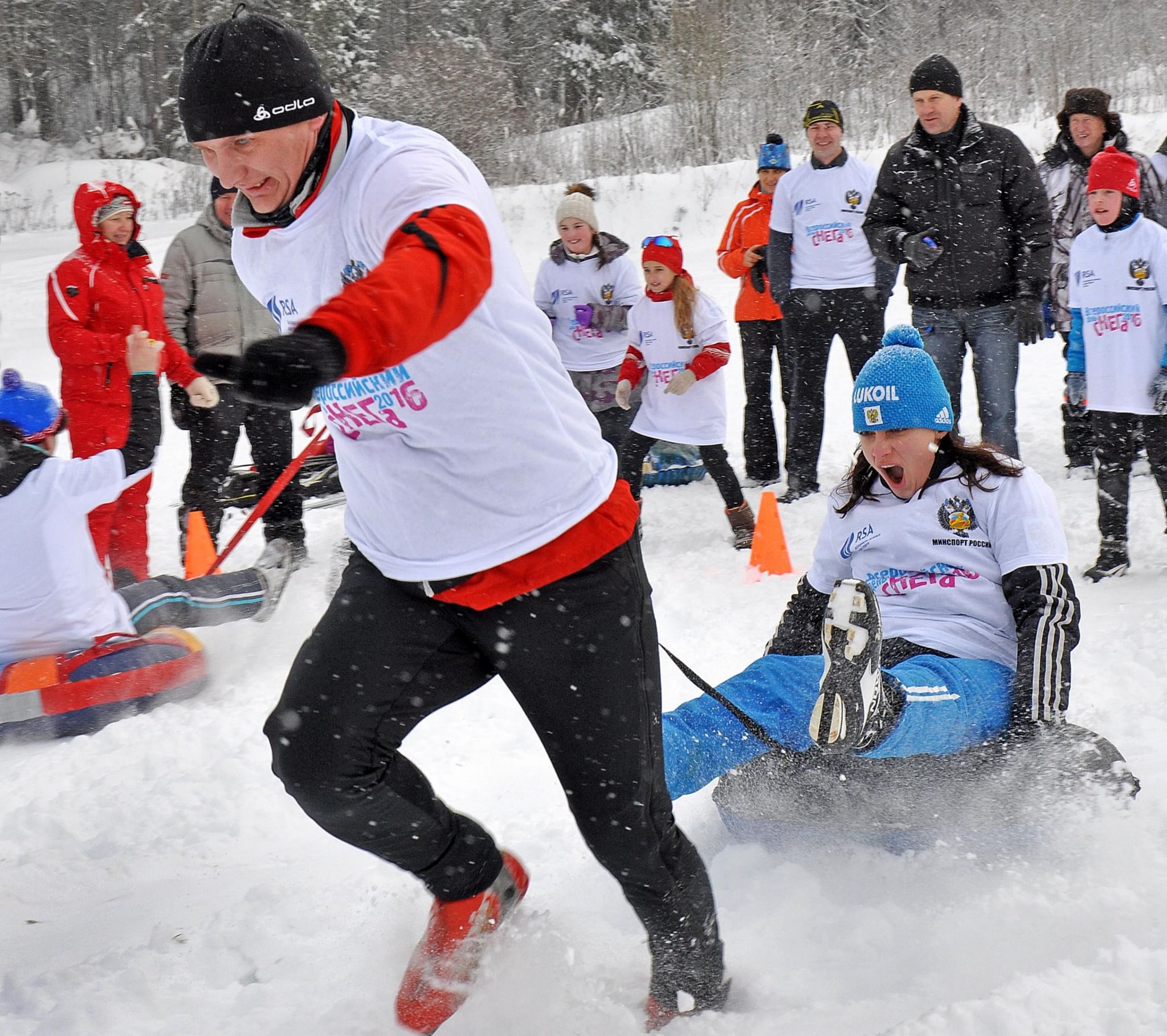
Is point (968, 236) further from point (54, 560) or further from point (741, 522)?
point (54, 560)

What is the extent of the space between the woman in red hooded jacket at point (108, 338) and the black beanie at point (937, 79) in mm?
3589

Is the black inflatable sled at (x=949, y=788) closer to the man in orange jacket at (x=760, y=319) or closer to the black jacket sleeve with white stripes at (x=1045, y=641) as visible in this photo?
the black jacket sleeve with white stripes at (x=1045, y=641)

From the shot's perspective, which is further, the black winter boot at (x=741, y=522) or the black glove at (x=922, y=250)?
the black winter boot at (x=741, y=522)

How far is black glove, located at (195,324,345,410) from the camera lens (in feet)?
4.40

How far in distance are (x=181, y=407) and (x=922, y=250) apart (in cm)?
380

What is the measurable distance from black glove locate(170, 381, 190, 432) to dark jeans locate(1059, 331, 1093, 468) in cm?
478

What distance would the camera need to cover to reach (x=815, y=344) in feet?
20.7

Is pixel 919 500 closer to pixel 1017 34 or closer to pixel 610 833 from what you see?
pixel 610 833

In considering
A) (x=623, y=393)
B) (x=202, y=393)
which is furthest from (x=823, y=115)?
(x=202, y=393)

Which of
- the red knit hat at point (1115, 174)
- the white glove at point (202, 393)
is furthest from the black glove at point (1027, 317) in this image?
the white glove at point (202, 393)

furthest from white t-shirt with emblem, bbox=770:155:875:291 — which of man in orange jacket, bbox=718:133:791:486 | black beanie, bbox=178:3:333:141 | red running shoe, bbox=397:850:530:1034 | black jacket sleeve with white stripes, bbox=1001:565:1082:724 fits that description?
black beanie, bbox=178:3:333:141

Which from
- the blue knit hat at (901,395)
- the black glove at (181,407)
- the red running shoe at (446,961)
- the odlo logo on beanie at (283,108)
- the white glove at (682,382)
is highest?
the odlo logo on beanie at (283,108)

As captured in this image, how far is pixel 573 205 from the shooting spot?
21.0 ft

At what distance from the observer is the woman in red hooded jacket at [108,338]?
5258mm
